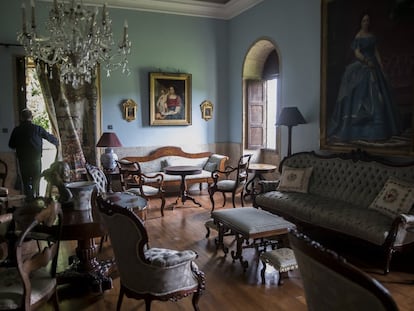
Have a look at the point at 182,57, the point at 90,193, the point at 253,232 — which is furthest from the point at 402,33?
the point at 182,57

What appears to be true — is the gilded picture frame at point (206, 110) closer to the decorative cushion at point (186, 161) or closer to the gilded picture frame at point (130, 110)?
the decorative cushion at point (186, 161)

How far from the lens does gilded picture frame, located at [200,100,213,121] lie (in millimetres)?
7891

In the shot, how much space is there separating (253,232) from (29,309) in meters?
2.11

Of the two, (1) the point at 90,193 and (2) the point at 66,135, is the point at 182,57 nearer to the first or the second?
(2) the point at 66,135

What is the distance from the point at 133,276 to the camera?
256 cm

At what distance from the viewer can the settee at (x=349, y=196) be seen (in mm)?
3578

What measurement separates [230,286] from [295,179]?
2.29m

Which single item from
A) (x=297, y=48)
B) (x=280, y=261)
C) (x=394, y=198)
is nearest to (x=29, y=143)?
(x=280, y=261)

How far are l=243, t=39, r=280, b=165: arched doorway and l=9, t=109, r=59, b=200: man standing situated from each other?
3.87 metres

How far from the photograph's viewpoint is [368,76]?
4602 mm

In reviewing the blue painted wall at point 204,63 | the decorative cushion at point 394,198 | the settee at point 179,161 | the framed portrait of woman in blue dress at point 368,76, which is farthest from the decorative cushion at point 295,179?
the settee at point 179,161

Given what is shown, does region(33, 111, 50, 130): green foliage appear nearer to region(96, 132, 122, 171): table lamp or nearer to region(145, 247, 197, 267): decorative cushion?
region(96, 132, 122, 171): table lamp

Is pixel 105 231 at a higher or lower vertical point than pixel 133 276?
higher

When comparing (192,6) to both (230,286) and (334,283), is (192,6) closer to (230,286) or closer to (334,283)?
(230,286)
